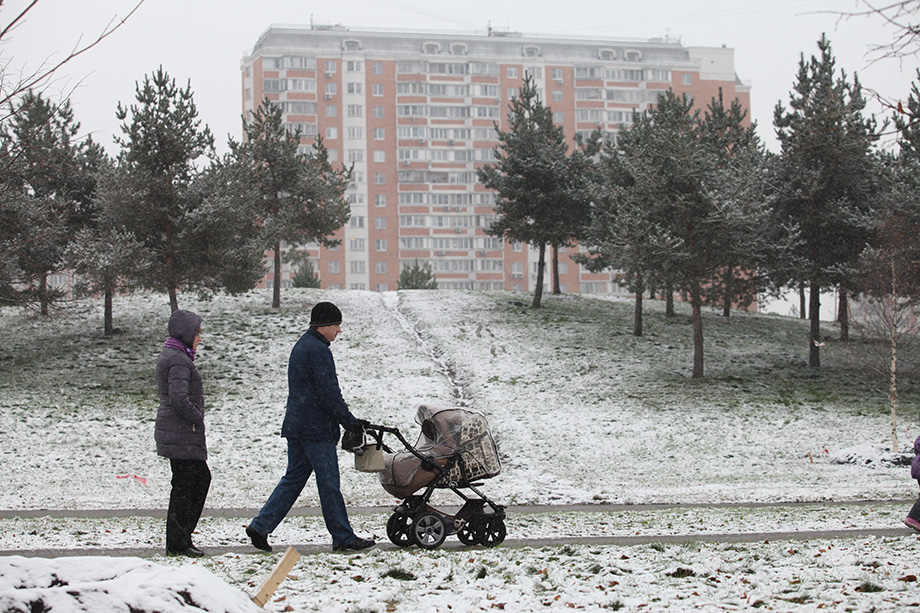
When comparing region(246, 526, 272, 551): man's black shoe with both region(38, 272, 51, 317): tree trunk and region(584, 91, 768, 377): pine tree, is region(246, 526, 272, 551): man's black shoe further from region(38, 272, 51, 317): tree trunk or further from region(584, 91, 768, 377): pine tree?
region(584, 91, 768, 377): pine tree

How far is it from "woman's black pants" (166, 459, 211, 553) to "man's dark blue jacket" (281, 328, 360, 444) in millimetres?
847

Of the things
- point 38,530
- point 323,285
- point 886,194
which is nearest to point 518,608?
point 38,530

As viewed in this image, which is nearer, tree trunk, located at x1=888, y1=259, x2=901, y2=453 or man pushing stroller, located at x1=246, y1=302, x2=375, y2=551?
man pushing stroller, located at x1=246, y1=302, x2=375, y2=551

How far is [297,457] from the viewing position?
7.57 m

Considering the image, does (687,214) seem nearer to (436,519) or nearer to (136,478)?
(136,478)

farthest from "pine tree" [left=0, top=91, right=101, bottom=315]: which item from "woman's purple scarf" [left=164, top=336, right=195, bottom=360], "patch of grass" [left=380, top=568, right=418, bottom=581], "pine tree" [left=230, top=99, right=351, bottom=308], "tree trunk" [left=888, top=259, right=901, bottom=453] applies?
"tree trunk" [left=888, top=259, right=901, bottom=453]

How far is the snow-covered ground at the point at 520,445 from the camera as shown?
5.76 metres

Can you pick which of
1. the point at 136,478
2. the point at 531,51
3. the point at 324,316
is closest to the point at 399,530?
the point at 324,316

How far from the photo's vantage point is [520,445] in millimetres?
21344

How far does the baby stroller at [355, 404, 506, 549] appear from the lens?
7.71 meters

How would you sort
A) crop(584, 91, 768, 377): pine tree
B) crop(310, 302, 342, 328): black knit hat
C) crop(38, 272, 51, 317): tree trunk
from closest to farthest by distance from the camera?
crop(310, 302, 342, 328): black knit hat → crop(38, 272, 51, 317): tree trunk → crop(584, 91, 768, 377): pine tree

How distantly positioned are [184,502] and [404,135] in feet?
336

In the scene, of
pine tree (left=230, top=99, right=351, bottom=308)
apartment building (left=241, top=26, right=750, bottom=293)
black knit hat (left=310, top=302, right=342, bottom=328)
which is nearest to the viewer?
black knit hat (left=310, top=302, right=342, bottom=328)

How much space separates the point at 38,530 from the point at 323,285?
96160 millimetres
